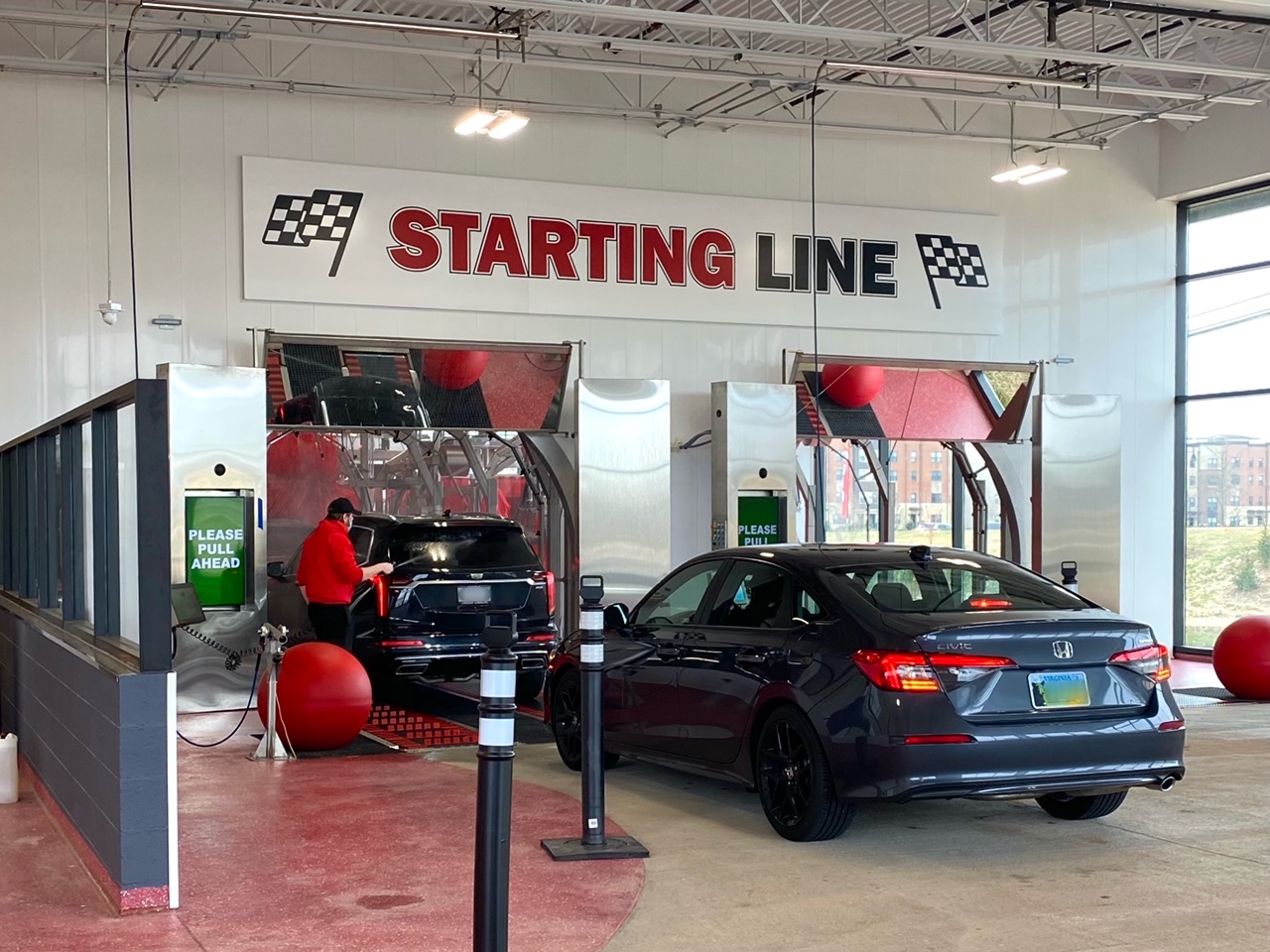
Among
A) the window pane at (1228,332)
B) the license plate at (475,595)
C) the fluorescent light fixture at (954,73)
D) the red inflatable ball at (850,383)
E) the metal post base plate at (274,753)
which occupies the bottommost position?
the metal post base plate at (274,753)

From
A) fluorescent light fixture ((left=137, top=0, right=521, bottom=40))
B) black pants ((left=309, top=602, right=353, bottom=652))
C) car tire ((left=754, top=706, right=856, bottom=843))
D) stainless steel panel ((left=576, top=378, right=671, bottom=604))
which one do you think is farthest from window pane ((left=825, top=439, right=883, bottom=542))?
car tire ((left=754, top=706, right=856, bottom=843))

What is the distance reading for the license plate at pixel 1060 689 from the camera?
632 cm

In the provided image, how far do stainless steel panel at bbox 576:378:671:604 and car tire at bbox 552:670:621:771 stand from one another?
4.91 m

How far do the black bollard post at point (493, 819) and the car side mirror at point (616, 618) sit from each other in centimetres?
346

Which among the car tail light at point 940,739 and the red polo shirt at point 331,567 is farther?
the red polo shirt at point 331,567

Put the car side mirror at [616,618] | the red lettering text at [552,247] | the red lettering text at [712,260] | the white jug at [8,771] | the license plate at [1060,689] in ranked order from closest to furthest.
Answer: the license plate at [1060,689], the white jug at [8,771], the car side mirror at [616,618], the red lettering text at [552,247], the red lettering text at [712,260]

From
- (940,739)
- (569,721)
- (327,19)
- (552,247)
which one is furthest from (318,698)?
(552,247)

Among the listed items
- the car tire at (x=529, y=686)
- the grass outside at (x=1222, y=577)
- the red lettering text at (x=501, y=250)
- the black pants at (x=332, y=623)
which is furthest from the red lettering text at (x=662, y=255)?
the grass outside at (x=1222, y=577)

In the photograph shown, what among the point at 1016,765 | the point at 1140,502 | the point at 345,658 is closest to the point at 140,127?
the point at 345,658

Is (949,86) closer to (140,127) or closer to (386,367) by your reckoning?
(386,367)

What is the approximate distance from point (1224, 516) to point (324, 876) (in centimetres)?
1350

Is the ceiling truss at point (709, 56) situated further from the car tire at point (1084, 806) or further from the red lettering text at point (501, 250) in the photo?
the car tire at point (1084, 806)

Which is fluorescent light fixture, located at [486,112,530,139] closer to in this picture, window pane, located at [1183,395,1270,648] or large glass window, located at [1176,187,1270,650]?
large glass window, located at [1176,187,1270,650]

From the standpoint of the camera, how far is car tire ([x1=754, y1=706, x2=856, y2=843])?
6.52 m
